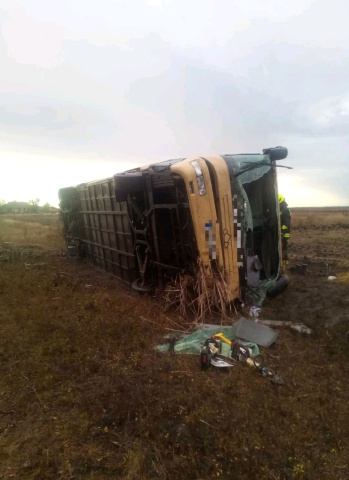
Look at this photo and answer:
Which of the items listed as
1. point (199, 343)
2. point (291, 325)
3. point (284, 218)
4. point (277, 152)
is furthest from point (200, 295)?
point (284, 218)

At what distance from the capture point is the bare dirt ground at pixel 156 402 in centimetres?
239

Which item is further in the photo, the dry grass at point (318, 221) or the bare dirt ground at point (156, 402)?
the dry grass at point (318, 221)

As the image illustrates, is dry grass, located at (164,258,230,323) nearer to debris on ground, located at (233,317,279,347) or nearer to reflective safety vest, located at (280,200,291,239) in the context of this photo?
debris on ground, located at (233,317,279,347)

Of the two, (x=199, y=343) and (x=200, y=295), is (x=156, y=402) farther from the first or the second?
(x=200, y=295)

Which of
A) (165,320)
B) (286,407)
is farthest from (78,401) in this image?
(165,320)

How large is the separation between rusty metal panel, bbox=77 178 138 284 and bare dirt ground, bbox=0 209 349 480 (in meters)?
1.96

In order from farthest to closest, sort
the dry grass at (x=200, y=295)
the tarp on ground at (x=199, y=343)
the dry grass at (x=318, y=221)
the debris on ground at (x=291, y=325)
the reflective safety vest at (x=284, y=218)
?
1. the dry grass at (x=318, y=221)
2. the reflective safety vest at (x=284, y=218)
3. the dry grass at (x=200, y=295)
4. the debris on ground at (x=291, y=325)
5. the tarp on ground at (x=199, y=343)

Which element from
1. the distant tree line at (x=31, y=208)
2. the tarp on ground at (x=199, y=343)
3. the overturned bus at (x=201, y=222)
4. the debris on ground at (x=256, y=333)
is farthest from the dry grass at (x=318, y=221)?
the distant tree line at (x=31, y=208)

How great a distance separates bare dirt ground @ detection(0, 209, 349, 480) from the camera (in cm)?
239

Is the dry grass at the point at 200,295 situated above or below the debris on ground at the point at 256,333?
above

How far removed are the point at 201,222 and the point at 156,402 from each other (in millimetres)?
2619

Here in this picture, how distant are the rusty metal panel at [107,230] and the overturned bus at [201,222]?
0.09 feet

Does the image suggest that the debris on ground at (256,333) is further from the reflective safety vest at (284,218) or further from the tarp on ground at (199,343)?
the reflective safety vest at (284,218)

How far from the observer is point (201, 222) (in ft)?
16.5
